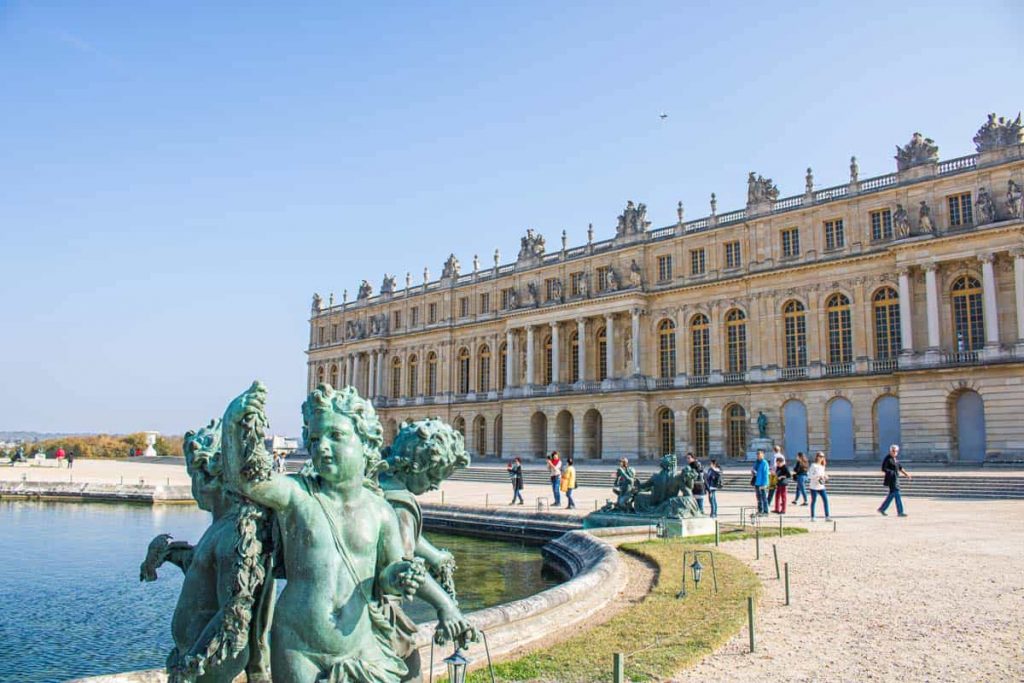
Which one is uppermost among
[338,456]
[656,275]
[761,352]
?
[656,275]

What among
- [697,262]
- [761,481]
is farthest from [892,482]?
[697,262]

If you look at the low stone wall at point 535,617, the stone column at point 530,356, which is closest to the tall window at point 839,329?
the stone column at point 530,356

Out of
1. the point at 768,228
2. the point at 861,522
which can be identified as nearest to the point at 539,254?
the point at 768,228

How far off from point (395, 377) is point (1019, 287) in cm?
4721

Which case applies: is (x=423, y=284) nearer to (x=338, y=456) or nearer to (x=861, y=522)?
(x=861, y=522)

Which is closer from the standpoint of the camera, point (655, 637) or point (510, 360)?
point (655, 637)

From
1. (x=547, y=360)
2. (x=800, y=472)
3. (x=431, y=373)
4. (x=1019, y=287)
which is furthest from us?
(x=431, y=373)

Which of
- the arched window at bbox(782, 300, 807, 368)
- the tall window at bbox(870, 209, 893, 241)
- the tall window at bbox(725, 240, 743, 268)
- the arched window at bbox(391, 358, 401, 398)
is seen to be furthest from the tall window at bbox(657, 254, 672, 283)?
the arched window at bbox(391, 358, 401, 398)

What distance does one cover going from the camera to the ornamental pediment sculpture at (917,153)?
1459 inches

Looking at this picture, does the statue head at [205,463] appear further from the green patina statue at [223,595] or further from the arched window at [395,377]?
the arched window at [395,377]

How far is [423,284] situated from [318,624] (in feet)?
204

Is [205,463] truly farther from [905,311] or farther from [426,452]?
[905,311]

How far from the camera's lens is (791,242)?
137 ft

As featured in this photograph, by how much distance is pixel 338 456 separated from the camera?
324cm
